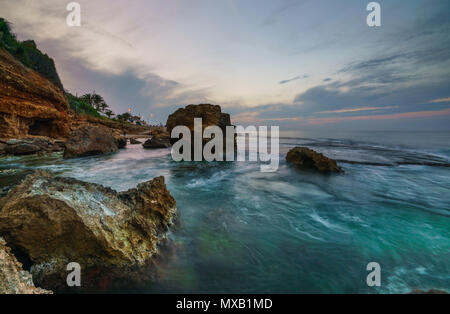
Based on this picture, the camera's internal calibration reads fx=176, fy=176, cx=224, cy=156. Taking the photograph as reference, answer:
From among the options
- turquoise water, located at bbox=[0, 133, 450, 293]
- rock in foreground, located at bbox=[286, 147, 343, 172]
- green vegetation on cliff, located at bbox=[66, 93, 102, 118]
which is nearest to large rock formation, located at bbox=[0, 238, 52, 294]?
turquoise water, located at bbox=[0, 133, 450, 293]

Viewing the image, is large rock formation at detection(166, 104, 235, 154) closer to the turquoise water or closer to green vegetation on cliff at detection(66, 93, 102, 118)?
the turquoise water

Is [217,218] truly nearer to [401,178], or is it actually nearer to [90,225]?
[90,225]

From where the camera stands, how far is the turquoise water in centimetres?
255

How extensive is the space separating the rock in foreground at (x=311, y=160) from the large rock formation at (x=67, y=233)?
9.30 metres

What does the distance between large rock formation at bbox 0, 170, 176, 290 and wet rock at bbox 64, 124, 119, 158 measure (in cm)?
1238

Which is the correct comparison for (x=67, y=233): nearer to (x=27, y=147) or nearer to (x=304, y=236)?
(x=304, y=236)

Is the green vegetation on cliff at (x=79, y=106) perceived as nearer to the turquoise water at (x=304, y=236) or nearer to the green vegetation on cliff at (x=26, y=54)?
the green vegetation on cliff at (x=26, y=54)

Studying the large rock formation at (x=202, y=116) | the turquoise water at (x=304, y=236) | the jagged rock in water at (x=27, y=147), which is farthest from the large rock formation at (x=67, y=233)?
the jagged rock in water at (x=27, y=147)

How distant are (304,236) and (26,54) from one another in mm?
32513

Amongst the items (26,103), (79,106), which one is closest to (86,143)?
(26,103)

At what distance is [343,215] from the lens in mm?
4863

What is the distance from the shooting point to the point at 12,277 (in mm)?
1651
